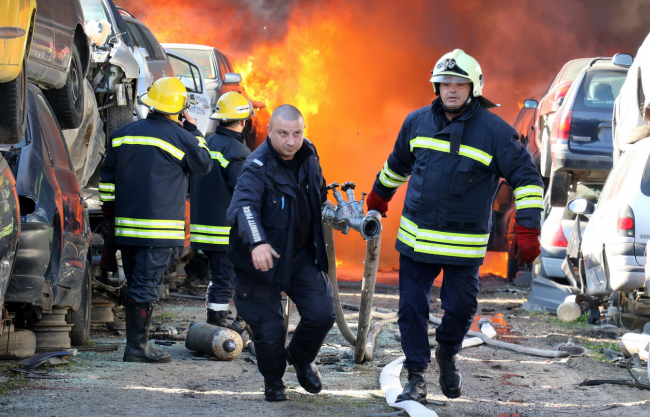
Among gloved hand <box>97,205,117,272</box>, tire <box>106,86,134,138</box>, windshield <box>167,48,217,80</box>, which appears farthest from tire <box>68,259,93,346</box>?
windshield <box>167,48,217,80</box>

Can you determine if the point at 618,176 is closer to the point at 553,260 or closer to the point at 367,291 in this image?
the point at 553,260

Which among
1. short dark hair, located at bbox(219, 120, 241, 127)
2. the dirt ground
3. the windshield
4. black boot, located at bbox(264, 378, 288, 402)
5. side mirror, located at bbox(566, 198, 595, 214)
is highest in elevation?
the windshield

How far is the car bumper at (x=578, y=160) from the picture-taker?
10055mm

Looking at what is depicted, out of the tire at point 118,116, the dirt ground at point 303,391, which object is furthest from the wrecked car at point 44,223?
the tire at point 118,116

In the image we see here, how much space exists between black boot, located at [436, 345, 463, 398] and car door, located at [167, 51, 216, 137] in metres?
8.46

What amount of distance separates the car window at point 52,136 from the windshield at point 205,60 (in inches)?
366

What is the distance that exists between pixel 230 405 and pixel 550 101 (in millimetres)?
8623

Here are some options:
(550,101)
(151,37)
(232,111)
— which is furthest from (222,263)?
(550,101)

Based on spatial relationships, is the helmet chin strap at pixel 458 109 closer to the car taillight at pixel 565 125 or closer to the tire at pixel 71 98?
the tire at pixel 71 98

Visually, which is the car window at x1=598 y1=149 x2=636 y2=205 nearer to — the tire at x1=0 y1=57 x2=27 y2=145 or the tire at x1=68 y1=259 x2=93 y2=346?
the tire at x1=68 y1=259 x2=93 y2=346

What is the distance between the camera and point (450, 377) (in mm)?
4711

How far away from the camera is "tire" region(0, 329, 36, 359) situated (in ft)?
16.8

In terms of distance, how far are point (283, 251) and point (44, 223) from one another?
4.39 feet

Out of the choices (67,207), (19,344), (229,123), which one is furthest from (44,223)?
(229,123)
